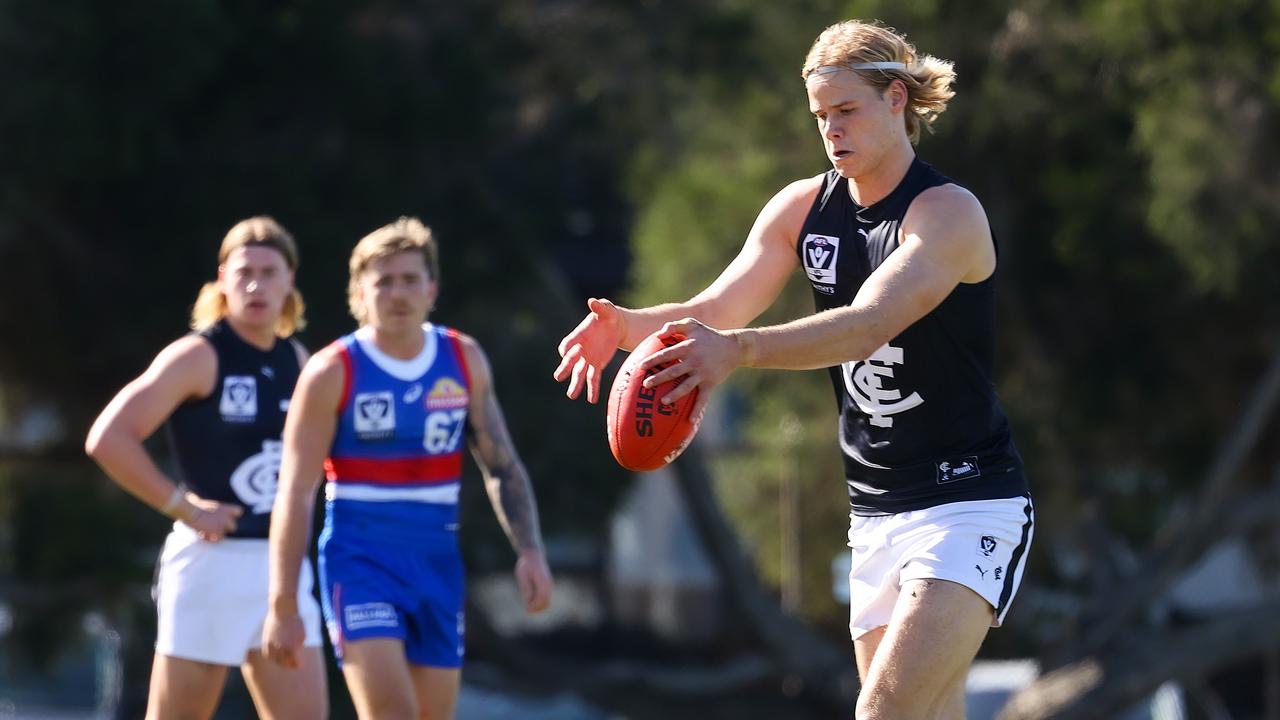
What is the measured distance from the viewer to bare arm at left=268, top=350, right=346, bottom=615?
4.96 m

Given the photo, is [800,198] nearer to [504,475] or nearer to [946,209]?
[946,209]

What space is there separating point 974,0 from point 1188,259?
248 cm

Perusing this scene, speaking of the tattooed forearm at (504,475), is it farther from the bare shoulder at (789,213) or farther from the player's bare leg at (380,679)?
the bare shoulder at (789,213)

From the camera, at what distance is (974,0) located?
40.4 ft

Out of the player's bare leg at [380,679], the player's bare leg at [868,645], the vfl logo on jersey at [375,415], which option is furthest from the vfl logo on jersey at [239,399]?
the player's bare leg at [868,645]

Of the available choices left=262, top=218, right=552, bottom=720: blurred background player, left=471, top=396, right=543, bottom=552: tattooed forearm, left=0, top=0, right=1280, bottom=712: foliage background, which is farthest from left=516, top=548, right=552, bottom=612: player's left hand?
left=0, top=0, right=1280, bottom=712: foliage background

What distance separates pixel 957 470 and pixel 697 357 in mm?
1010

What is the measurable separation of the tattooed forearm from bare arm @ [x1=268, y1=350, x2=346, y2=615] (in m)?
0.52

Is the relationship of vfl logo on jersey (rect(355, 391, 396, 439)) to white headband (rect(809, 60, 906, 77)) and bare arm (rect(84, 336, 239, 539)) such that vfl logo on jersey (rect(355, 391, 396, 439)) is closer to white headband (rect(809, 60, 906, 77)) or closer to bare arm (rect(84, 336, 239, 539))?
bare arm (rect(84, 336, 239, 539))

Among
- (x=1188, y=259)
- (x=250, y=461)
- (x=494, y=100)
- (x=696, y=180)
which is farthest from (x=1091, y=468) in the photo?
(x=250, y=461)

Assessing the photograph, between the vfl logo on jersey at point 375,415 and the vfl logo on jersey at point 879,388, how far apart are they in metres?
1.68

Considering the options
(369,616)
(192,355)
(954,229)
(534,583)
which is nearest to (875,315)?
(954,229)

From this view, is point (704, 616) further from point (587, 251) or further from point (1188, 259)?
point (1188, 259)

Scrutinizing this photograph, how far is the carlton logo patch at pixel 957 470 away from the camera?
12.8 feet
